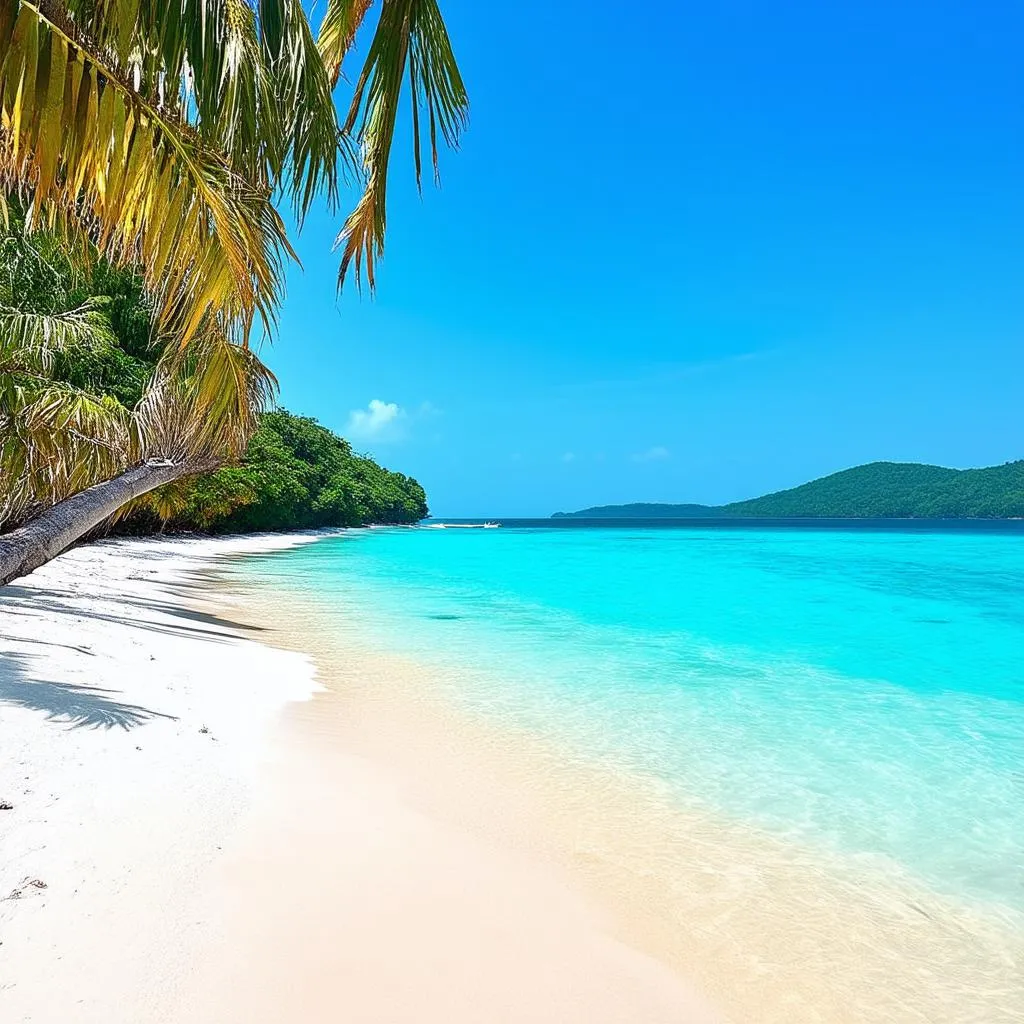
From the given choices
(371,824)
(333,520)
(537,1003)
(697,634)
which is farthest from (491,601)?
(333,520)

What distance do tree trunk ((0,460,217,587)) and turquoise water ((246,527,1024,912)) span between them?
328 centimetres

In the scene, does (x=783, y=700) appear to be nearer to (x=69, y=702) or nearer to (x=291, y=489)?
(x=69, y=702)

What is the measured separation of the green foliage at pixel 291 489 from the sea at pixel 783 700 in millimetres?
8234

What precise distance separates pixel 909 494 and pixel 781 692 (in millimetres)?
130954

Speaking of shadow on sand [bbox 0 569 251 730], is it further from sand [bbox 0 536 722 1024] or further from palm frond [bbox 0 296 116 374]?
palm frond [bbox 0 296 116 374]

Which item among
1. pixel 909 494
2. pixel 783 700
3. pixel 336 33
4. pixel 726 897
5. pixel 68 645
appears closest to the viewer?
pixel 726 897

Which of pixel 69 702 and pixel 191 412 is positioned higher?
pixel 191 412

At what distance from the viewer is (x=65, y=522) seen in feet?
17.8

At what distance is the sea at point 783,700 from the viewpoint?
350cm

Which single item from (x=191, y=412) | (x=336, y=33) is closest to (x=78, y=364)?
(x=191, y=412)

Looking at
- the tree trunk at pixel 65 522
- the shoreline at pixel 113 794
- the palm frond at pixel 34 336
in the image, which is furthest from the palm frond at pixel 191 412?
the shoreline at pixel 113 794

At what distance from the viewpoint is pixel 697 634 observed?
10391 millimetres

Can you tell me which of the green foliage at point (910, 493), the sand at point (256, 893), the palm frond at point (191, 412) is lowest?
the sand at point (256, 893)

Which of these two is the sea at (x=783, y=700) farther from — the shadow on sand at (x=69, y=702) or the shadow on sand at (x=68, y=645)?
the shadow on sand at (x=69, y=702)
